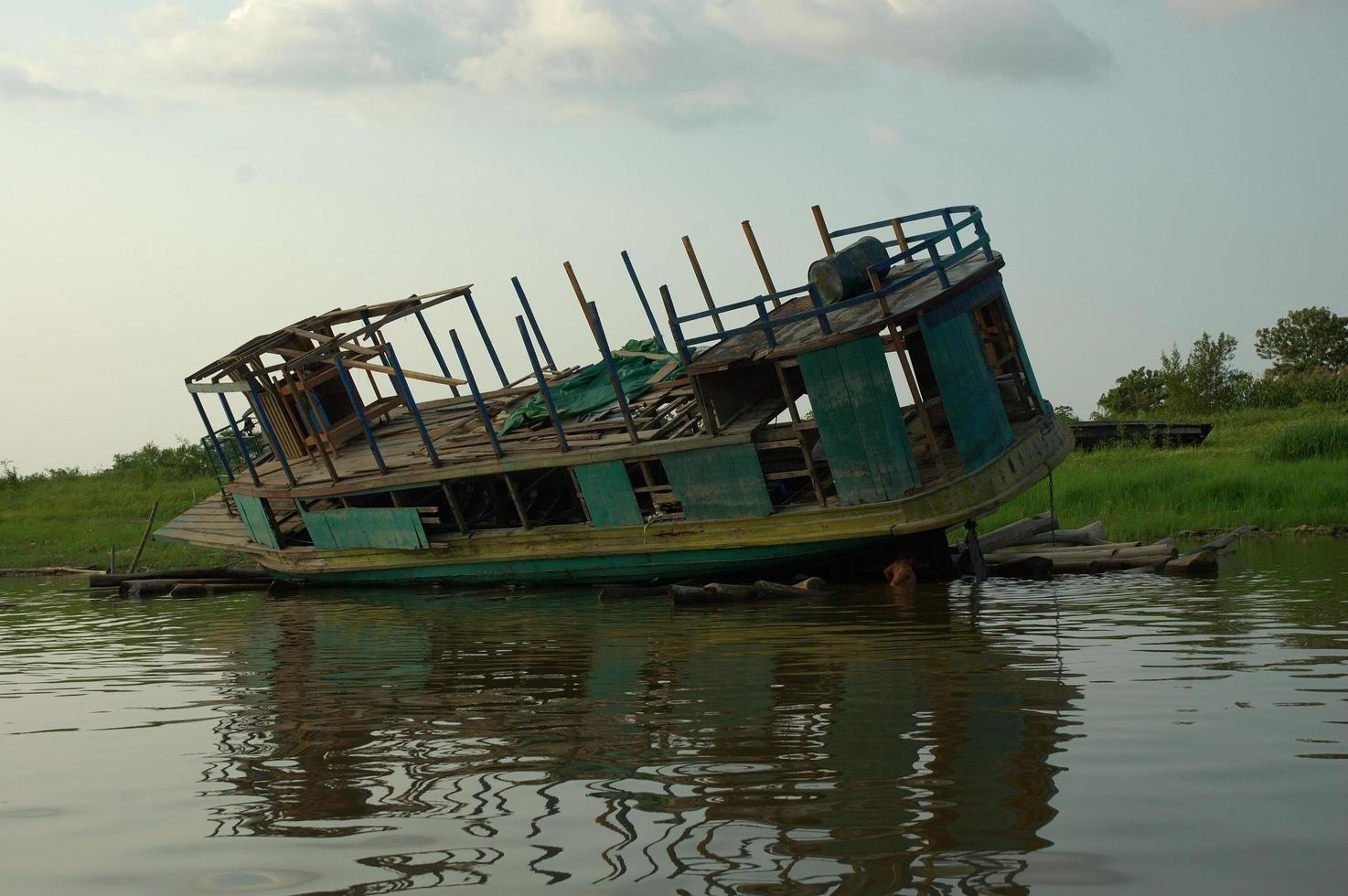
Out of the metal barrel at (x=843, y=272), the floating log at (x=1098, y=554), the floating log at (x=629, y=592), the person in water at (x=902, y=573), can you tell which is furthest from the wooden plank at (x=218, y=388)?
the floating log at (x=1098, y=554)

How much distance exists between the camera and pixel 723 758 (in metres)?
6.41

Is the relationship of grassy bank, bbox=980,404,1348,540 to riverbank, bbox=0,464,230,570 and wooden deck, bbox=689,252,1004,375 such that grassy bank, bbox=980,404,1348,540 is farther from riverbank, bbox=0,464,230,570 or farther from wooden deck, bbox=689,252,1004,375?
riverbank, bbox=0,464,230,570

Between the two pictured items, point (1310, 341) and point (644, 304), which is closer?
point (644, 304)

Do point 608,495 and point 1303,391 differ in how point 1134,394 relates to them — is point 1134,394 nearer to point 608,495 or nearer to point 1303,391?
point 1303,391

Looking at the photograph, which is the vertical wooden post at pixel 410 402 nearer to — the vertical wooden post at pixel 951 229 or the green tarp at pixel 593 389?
the green tarp at pixel 593 389

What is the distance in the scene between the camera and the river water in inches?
187

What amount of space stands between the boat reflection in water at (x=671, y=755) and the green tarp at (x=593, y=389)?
20.0ft

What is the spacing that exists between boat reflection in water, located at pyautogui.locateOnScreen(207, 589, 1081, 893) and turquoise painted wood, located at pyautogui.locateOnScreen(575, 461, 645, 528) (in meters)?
3.95

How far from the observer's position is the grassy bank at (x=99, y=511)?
24922 mm

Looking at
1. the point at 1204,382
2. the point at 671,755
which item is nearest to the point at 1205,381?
the point at 1204,382

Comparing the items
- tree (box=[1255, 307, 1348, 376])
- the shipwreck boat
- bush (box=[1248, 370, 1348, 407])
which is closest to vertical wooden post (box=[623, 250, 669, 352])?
the shipwreck boat

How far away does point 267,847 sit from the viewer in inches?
204

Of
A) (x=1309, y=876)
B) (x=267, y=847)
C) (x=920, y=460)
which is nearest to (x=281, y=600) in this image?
(x=920, y=460)

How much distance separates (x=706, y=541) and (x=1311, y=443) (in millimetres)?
12896
